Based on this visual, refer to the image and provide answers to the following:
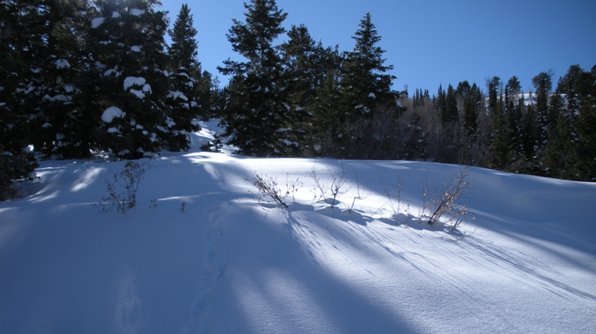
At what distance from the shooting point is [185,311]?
87.7 inches

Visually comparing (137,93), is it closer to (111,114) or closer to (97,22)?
(111,114)

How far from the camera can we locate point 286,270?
2758 mm

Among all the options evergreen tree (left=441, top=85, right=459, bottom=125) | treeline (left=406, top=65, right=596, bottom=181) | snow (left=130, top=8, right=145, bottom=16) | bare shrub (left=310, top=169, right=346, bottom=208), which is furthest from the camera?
evergreen tree (left=441, top=85, right=459, bottom=125)

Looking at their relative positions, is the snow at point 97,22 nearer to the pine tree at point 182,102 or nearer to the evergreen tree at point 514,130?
the pine tree at point 182,102

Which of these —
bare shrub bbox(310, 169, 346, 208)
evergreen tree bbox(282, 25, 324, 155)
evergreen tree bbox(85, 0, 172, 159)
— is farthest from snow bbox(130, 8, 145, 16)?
bare shrub bbox(310, 169, 346, 208)

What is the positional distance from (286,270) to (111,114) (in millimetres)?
11250

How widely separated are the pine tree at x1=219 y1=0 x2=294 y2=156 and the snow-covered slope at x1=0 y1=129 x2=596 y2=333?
11594mm

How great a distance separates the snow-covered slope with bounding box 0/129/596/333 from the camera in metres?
2.13

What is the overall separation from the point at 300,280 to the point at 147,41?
1313 centimetres

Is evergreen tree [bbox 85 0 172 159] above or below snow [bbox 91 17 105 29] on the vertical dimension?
below

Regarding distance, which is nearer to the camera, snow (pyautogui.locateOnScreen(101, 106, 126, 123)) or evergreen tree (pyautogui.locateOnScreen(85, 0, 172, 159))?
snow (pyautogui.locateOnScreen(101, 106, 126, 123))

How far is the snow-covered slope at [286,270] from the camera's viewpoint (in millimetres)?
2127

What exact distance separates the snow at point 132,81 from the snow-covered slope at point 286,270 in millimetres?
8493

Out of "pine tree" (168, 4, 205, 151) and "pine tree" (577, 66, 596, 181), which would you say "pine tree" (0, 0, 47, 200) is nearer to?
"pine tree" (168, 4, 205, 151)
